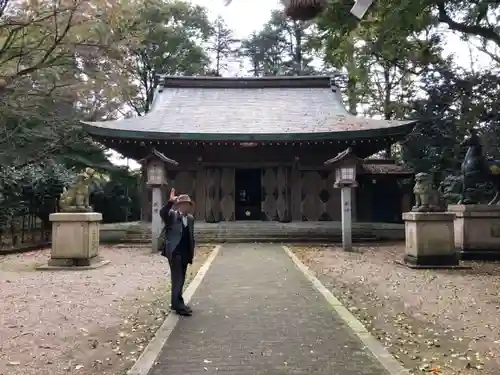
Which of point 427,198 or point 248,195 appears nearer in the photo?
point 427,198

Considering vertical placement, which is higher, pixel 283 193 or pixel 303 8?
pixel 303 8

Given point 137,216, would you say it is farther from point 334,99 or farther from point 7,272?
point 7,272

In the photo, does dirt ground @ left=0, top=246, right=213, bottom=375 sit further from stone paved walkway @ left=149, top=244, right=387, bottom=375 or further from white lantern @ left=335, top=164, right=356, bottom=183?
white lantern @ left=335, top=164, right=356, bottom=183

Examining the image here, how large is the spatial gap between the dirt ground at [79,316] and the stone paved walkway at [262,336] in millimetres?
500

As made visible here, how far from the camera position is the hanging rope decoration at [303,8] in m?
2.63

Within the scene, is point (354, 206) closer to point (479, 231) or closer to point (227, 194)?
point (227, 194)

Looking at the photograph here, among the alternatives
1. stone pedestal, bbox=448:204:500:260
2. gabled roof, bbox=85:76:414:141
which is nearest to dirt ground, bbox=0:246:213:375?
stone pedestal, bbox=448:204:500:260

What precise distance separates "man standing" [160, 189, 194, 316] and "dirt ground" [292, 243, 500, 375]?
2361mm

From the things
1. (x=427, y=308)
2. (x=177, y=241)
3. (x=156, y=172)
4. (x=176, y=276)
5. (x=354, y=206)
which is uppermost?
(x=156, y=172)

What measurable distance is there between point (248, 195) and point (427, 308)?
15042 millimetres

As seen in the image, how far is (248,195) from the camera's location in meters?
21.5

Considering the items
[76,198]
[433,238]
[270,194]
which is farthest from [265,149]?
[433,238]

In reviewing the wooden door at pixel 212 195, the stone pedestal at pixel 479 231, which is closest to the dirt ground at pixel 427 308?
the stone pedestal at pixel 479 231

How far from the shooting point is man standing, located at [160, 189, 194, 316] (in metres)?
6.11
